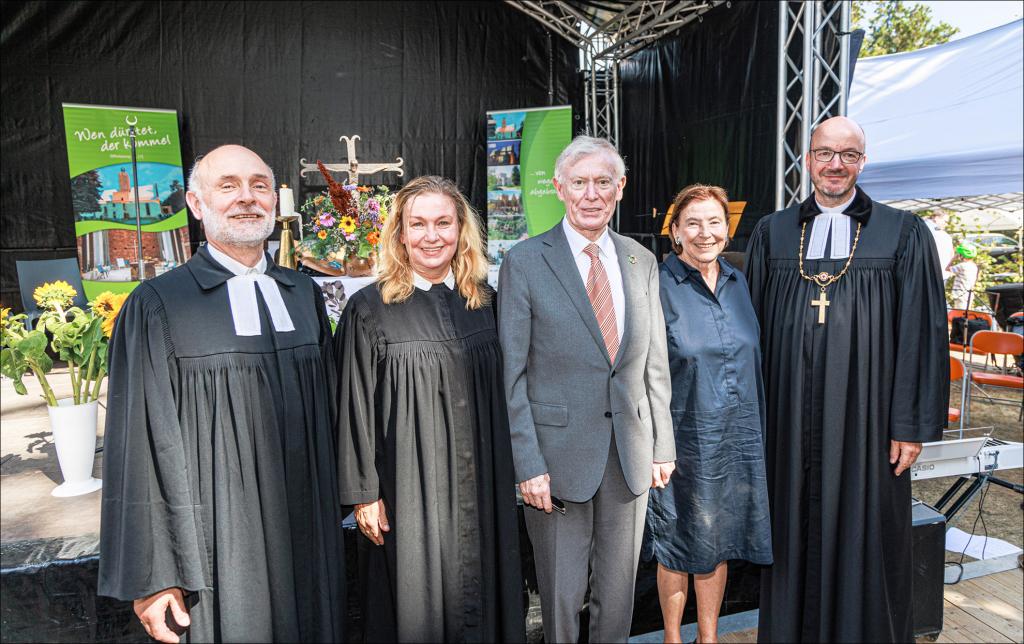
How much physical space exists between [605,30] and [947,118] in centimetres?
367

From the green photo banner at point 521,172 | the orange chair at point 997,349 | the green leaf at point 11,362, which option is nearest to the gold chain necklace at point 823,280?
the green leaf at point 11,362

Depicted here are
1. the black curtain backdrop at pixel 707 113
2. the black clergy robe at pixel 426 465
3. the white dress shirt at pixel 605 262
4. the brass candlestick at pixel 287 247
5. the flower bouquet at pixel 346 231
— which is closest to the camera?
the black clergy robe at pixel 426 465

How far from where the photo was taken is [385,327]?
1.72m

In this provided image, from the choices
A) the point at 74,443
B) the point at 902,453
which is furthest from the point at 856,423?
the point at 74,443

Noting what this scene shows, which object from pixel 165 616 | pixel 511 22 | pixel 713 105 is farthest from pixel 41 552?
pixel 511 22

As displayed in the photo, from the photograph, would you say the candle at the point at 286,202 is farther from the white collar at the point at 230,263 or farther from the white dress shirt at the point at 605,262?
the white dress shirt at the point at 605,262

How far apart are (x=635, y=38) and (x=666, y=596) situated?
6240 mm

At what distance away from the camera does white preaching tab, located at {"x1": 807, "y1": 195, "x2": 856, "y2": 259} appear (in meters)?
2.20

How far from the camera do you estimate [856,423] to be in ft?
6.95

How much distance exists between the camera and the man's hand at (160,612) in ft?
4.66

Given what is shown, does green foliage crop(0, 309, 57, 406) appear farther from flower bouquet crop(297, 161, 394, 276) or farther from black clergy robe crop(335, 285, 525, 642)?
flower bouquet crop(297, 161, 394, 276)

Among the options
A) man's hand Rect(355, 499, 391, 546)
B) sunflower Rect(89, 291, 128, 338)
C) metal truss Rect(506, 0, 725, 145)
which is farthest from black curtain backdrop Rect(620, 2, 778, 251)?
sunflower Rect(89, 291, 128, 338)

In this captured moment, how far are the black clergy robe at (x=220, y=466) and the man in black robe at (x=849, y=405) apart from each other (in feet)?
5.23

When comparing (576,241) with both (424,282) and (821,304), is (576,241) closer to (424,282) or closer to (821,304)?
A: (424,282)
